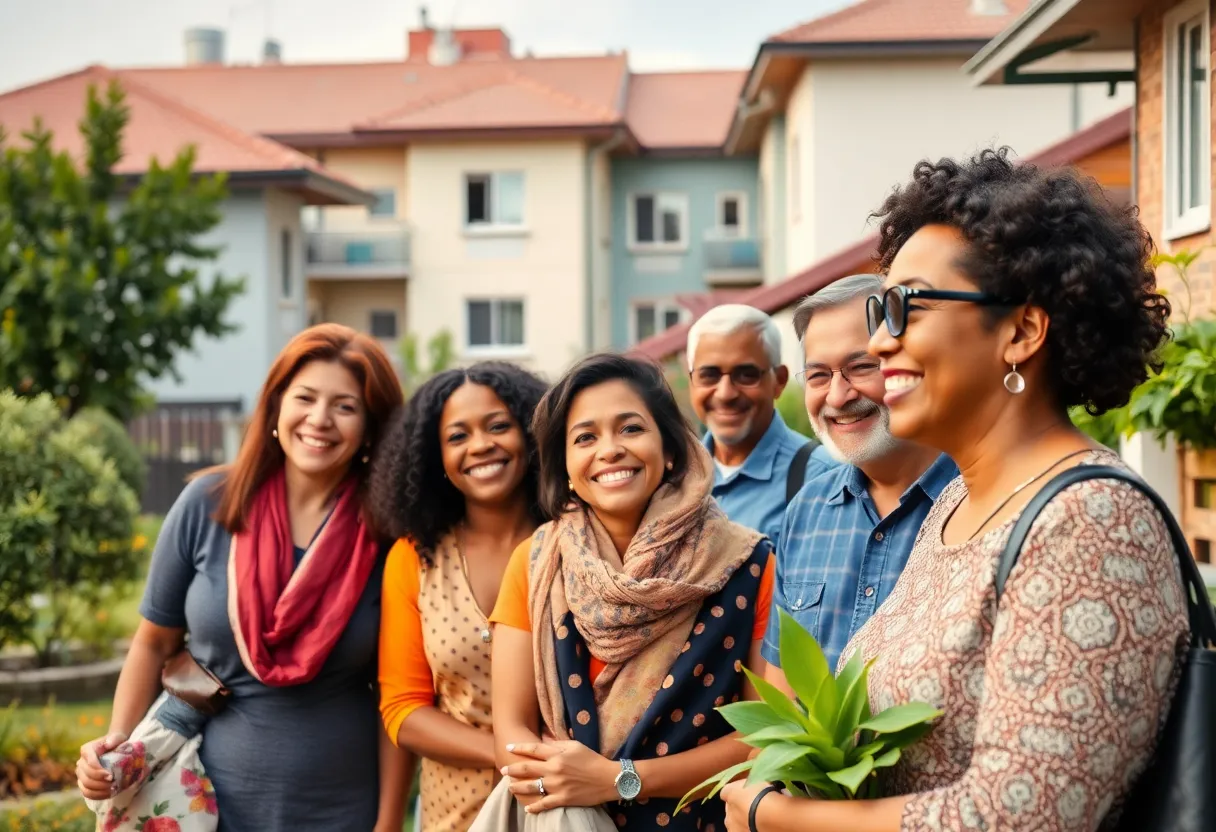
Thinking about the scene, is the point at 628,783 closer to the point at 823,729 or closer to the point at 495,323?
the point at 823,729

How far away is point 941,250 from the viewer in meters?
2.24

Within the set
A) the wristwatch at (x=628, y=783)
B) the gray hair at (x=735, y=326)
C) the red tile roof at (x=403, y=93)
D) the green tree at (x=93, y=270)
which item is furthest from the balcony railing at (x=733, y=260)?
the wristwatch at (x=628, y=783)

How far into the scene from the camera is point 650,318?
39.0m

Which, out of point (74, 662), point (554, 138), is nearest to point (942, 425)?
point (74, 662)

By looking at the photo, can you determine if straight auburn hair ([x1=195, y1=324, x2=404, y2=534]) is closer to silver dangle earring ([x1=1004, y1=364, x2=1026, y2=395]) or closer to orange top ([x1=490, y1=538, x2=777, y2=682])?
orange top ([x1=490, y1=538, x2=777, y2=682])

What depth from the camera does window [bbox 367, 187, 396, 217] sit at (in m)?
36.6

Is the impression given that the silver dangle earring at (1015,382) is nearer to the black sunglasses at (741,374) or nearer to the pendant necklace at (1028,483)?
the pendant necklace at (1028,483)

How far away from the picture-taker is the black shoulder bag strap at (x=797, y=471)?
4.30m

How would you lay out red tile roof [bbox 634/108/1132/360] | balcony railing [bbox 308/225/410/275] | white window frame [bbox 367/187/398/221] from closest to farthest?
red tile roof [bbox 634/108/1132/360] < balcony railing [bbox 308/225/410/275] < white window frame [bbox 367/187/398/221]

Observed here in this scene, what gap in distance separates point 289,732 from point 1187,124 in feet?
24.2

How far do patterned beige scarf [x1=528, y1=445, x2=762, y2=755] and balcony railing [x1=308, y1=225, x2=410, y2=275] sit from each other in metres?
32.6

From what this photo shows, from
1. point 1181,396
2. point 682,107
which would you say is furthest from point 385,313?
point 1181,396

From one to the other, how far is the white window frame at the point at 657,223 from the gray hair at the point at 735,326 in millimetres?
34460

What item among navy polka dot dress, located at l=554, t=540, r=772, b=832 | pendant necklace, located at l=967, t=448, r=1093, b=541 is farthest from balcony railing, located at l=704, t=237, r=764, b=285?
pendant necklace, located at l=967, t=448, r=1093, b=541
